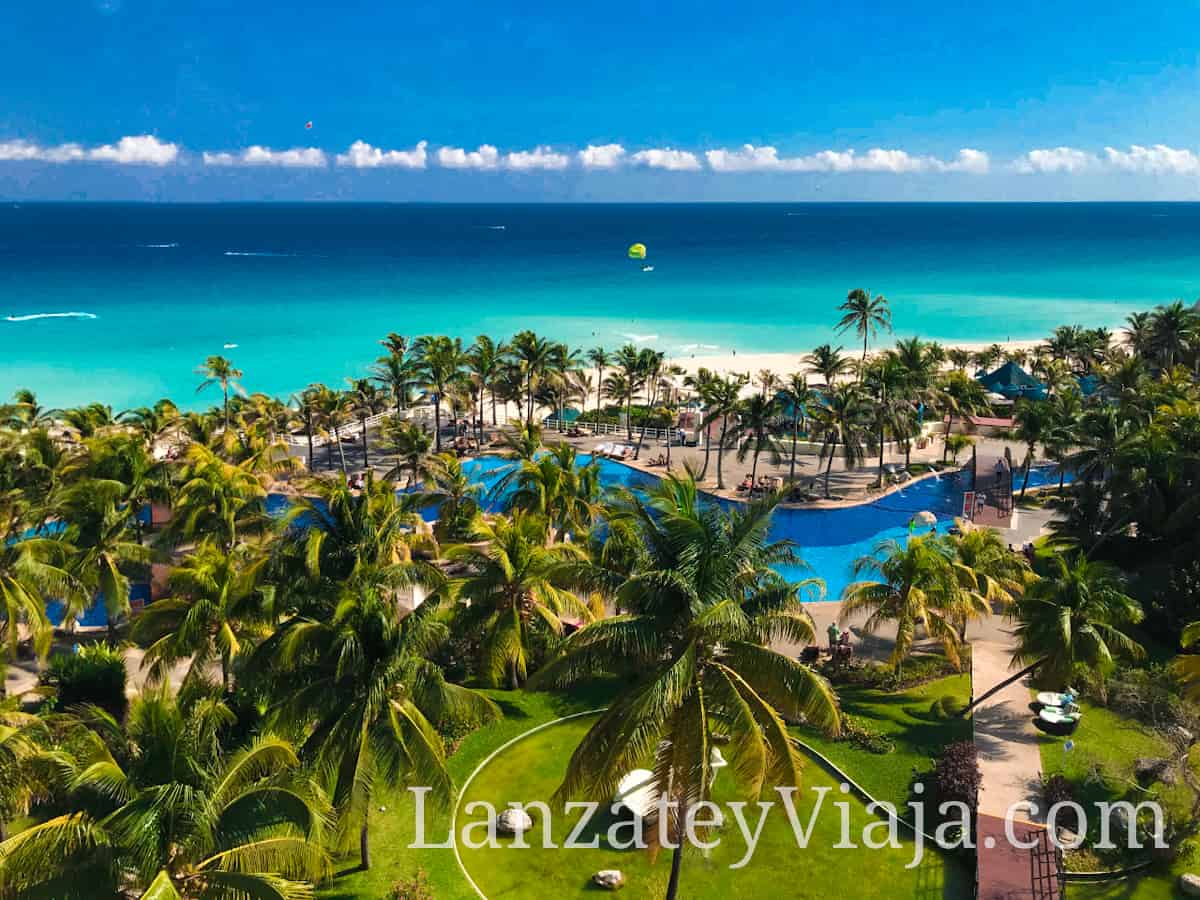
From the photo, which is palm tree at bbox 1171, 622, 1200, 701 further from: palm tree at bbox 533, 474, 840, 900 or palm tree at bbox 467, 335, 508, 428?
palm tree at bbox 467, 335, 508, 428

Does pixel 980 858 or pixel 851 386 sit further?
pixel 851 386

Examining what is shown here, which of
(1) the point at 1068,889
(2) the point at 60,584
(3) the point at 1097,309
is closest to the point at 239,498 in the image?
(2) the point at 60,584

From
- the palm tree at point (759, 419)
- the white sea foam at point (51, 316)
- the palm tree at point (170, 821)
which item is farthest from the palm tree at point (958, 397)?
the white sea foam at point (51, 316)

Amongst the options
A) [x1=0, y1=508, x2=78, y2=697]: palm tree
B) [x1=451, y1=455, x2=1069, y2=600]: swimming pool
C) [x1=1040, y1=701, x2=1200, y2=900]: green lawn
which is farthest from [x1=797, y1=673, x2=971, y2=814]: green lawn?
[x1=0, y1=508, x2=78, y2=697]: palm tree

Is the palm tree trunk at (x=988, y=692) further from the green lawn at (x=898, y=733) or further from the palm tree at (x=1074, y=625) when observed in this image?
the green lawn at (x=898, y=733)

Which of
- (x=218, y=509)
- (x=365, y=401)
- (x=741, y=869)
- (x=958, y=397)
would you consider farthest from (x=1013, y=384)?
(x=218, y=509)

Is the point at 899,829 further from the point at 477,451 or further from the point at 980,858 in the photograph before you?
the point at 477,451
